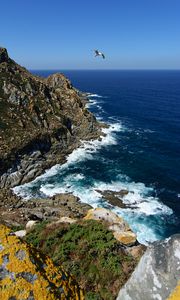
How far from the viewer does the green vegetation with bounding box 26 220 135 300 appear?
17109mm

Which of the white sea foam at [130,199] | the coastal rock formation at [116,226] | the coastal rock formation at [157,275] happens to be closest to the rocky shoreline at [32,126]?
the white sea foam at [130,199]

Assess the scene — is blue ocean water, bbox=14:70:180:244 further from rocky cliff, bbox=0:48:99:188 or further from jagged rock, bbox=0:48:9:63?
jagged rock, bbox=0:48:9:63

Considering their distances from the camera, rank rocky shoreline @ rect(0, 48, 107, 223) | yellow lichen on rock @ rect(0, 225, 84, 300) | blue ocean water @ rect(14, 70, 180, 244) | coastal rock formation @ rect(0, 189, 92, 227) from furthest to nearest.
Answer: rocky shoreline @ rect(0, 48, 107, 223) → blue ocean water @ rect(14, 70, 180, 244) → coastal rock formation @ rect(0, 189, 92, 227) → yellow lichen on rock @ rect(0, 225, 84, 300)

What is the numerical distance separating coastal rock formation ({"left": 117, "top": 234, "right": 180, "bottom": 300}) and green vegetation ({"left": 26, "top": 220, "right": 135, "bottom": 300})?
17.5 feet

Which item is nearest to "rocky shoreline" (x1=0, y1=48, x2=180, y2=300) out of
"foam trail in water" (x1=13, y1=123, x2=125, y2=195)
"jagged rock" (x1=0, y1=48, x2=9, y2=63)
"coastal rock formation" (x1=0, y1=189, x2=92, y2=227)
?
"coastal rock formation" (x1=0, y1=189, x2=92, y2=227)

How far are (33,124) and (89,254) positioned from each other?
234 feet

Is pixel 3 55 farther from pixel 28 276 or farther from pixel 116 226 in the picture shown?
pixel 28 276

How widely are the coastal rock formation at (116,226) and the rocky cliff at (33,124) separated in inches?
1705

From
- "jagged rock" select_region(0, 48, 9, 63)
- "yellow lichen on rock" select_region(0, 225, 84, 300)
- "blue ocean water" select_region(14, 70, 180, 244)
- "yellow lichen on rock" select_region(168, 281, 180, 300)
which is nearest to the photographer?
"yellow lichen on rock" select_region(0, 225, 84, 300)

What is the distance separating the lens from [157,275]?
959cm

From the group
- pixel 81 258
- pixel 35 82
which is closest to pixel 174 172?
pixel 35 82

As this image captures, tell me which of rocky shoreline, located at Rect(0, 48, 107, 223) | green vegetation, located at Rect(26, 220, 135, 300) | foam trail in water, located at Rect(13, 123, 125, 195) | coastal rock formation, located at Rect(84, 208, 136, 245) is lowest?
foam trail in water, located at Rect(13, 123, 125, 195)

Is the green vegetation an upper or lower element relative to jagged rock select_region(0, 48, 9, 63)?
lower

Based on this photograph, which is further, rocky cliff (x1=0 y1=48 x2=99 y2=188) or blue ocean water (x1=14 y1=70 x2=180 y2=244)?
rocky cliff (x1=0 y1=48 x2=99 y2=188)
